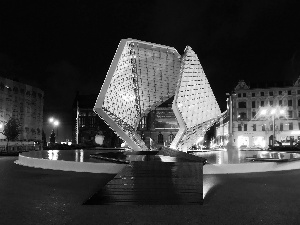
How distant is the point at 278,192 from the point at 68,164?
10846 mm

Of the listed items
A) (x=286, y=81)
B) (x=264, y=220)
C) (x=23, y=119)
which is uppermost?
(x=286, y=81)

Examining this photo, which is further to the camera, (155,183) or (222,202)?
(155,183)

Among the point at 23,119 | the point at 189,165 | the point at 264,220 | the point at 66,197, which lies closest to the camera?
the point at 264,220

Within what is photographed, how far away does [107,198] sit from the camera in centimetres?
1008

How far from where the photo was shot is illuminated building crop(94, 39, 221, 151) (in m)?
24.4

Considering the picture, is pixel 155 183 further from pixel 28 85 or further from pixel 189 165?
pixel 28 85

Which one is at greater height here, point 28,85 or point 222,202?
point 28,85

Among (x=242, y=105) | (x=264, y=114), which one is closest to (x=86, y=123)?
(x=242, y=105)

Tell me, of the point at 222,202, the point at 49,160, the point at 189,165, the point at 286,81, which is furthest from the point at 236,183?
the point at 286,81

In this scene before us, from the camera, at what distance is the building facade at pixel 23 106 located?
85.0 meters

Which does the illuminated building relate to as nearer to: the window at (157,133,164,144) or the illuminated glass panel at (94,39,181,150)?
the illuminated glass panel at (94,39,181,150)

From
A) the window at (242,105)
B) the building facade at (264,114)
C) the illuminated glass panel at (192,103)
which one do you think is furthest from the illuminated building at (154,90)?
the window at (242,105)

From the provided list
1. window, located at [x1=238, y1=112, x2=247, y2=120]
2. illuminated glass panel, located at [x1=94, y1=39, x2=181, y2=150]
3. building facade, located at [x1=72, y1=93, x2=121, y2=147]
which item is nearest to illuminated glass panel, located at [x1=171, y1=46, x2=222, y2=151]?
illuminated glass panel, located at [x1=94, y1=39, x2=181, y2=150]

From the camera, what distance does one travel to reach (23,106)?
92562 millimetres
